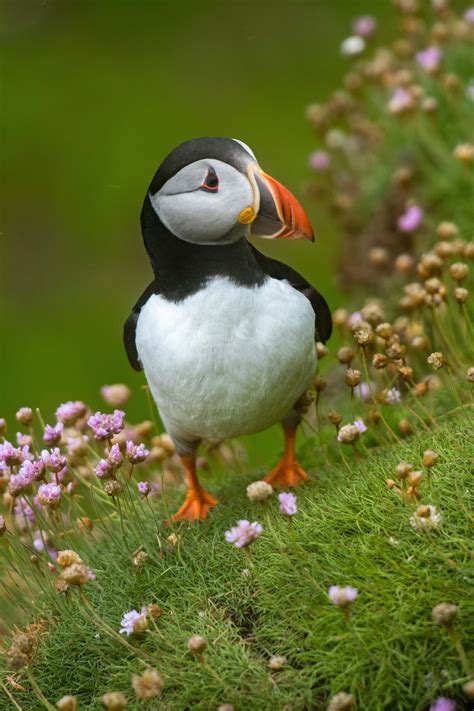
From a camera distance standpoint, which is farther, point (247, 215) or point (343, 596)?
point (247, 215)

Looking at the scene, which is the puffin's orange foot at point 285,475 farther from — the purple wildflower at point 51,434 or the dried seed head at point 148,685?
the dried seed head at point 148,685

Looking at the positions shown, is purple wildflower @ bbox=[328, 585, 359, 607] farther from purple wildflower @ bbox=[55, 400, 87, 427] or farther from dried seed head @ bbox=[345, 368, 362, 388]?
purple wildflower @ bbox=[55, 400, 87, 427]

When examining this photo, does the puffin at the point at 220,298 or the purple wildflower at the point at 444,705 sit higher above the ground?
the puffin at the point at 220,298

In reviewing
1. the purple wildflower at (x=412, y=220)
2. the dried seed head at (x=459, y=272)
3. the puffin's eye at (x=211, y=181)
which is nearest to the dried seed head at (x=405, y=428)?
the dried seed head at (x=459, y=272)

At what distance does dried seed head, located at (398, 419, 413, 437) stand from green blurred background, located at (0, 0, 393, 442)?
11.4ft

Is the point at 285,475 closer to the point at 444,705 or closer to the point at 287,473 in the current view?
the point at 287,473

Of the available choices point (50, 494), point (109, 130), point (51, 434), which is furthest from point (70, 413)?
point (109, 130)

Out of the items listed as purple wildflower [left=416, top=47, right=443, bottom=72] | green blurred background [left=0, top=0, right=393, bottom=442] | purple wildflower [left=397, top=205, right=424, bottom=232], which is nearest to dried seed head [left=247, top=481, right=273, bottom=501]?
purple wildflower [left=397, top=205, right=424, bottom=232]

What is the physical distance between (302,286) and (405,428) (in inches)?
→ 25.1

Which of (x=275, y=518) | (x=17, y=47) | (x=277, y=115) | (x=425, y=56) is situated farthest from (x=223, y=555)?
(x=17, y=47)

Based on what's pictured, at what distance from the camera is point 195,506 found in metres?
3.40

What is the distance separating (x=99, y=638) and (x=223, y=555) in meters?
0.41

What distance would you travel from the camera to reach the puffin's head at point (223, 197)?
2.80 m

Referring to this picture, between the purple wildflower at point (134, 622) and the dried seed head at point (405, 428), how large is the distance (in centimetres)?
115
